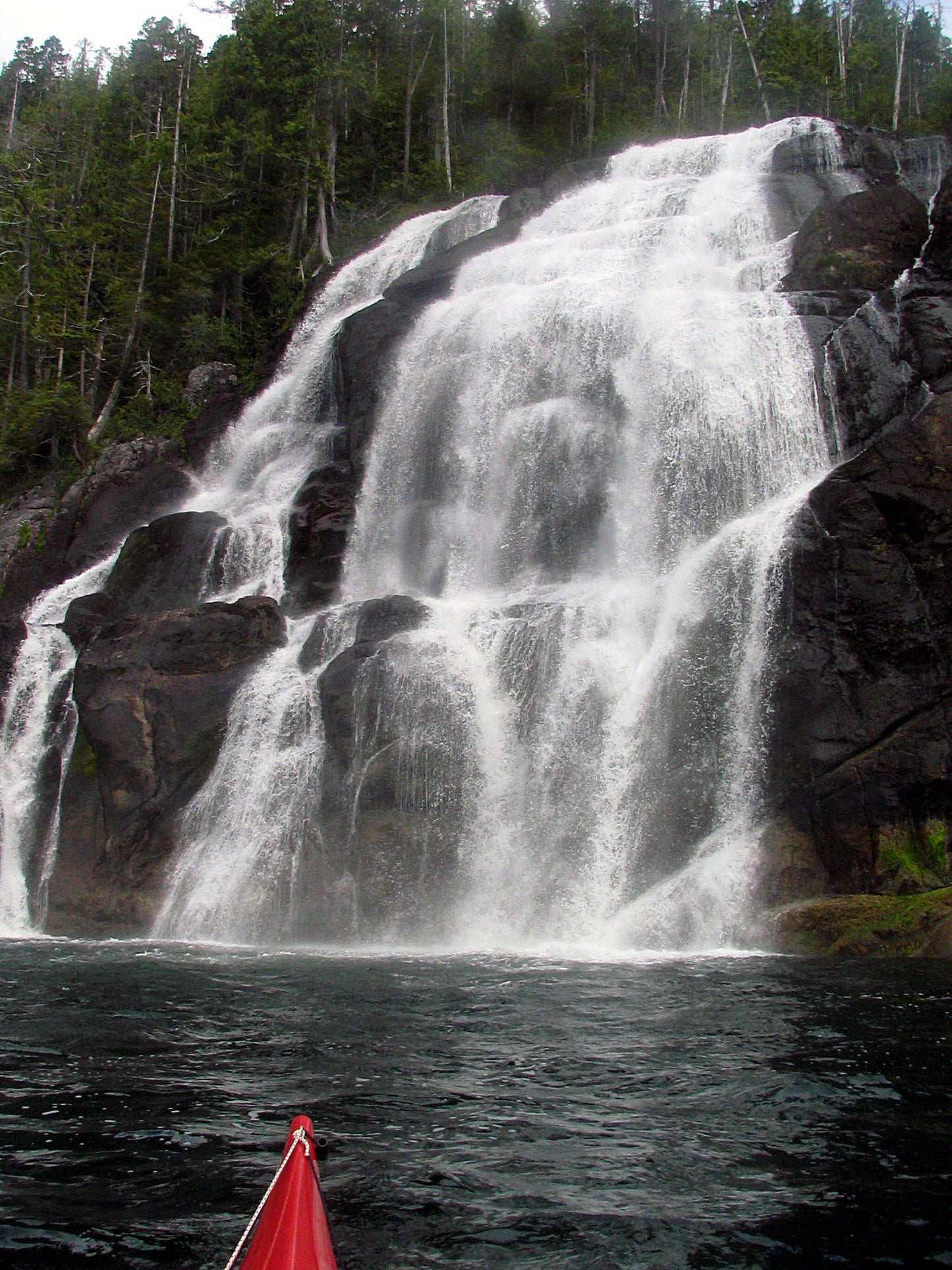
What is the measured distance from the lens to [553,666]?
60.4ft

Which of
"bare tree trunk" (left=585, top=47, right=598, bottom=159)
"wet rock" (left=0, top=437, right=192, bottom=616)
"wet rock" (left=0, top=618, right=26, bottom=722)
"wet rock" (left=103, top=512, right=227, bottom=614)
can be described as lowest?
"wet rock" (left=0, top=618, right=26, bottom=722)

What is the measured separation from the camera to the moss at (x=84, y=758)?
19.9m

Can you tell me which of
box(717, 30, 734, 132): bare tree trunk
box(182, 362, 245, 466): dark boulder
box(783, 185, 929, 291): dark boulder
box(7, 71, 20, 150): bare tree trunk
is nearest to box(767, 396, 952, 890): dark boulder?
box(783, 185, 929, 291): dark boulder

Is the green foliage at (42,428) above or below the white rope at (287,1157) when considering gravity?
above

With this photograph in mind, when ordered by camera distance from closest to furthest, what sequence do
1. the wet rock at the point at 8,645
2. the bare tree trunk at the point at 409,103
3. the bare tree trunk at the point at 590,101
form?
the wet rock at the point at 8,645, the bare tree trunk at the point at 590,101, the bare tree trunk at the point at 409,103

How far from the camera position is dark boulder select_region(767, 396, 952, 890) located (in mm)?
15461

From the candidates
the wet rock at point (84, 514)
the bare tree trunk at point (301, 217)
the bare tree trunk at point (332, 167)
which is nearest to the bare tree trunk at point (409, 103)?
the bare tree trunk at point (332, 167)

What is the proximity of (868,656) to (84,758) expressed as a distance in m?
14.8

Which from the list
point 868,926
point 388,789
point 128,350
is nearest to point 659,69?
point 128,350

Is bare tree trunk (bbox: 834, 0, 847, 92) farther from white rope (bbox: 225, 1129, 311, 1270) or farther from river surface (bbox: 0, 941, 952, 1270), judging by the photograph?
white rope (bbox: 225, 1129, 311, 1270)

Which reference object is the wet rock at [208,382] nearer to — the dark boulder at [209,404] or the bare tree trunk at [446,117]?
the dark boulder at [209,404]

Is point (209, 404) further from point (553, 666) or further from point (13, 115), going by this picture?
point (13, 115)

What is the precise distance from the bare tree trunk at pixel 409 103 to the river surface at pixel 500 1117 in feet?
136

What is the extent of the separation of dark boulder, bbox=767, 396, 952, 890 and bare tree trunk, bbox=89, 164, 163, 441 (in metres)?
27.1
